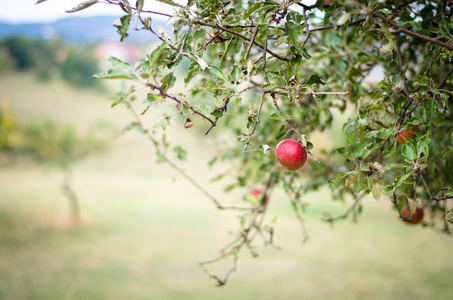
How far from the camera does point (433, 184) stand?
132 centimetres

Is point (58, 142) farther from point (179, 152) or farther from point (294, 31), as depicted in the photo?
point (294, 31)

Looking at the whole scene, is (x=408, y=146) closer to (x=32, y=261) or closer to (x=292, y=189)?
(x=292, y=189)

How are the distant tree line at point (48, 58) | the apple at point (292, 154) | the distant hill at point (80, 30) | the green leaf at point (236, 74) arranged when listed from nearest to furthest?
the green leaf at point (236, 74), the apple at point (292, 154), the distant hill at point (80, 30), the distant tree line at point (48, 58)

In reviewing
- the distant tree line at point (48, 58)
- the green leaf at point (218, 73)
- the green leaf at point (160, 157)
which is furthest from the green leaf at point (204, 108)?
the distant tree line at point (48, 58)

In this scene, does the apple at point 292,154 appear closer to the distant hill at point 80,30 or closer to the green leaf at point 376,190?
the green leaf at point 376,190

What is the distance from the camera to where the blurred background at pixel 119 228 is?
16.3ft

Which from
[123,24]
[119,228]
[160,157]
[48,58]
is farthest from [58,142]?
[123,24]

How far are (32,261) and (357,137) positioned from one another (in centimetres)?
611

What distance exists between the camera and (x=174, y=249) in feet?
21.9

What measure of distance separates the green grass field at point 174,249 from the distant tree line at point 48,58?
2.00 feet

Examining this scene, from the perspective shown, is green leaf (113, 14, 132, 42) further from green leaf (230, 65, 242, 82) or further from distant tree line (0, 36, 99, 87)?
distant tree line (0, 36, 99, 87)

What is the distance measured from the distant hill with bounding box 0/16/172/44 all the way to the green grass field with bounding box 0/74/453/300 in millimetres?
902

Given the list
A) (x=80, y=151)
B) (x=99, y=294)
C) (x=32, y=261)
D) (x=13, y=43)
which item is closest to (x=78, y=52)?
(x=13, y=43)

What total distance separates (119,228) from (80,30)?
3.89 m
